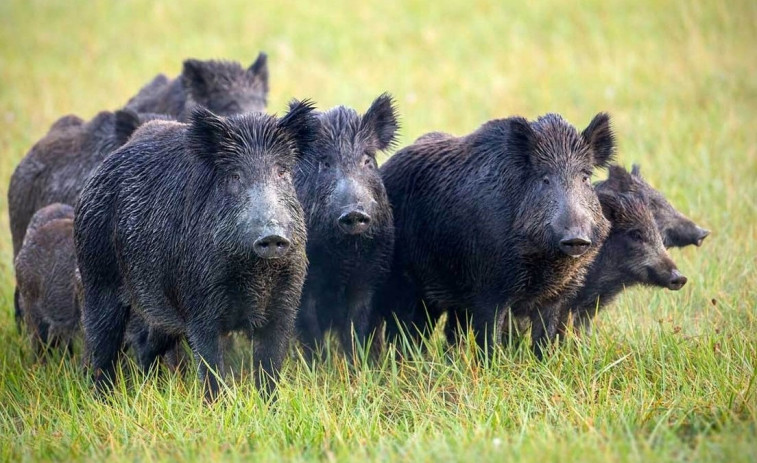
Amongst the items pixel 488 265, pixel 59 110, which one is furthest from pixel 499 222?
pixel 59 110

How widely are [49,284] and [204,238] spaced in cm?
221

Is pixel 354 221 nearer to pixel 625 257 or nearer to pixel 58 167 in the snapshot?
pixel 625 257

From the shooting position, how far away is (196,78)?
8914 mm

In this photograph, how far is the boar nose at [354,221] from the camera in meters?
6.00

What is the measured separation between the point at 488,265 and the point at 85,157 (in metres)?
3.70

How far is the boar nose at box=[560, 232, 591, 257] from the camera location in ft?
19.1

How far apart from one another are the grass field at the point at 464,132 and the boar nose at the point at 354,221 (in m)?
0.78

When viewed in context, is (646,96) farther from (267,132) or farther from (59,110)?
(267,132)

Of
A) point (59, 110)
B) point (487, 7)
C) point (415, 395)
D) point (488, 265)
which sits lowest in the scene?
point (415, 395)

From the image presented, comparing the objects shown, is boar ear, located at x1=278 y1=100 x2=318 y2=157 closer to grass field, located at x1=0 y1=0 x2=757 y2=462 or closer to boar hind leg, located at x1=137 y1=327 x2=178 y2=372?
grass field, located at x1=0 y1=0 x2=757 y2=462

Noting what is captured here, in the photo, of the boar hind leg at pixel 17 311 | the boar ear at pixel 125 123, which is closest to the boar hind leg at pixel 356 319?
the boar ear at pixel 125 123

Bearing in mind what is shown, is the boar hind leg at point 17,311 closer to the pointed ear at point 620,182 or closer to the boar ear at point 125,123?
the boar ear at point 125,123

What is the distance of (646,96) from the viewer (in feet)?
43.1

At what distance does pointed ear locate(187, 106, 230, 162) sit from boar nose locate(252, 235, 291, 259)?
2.19ft
